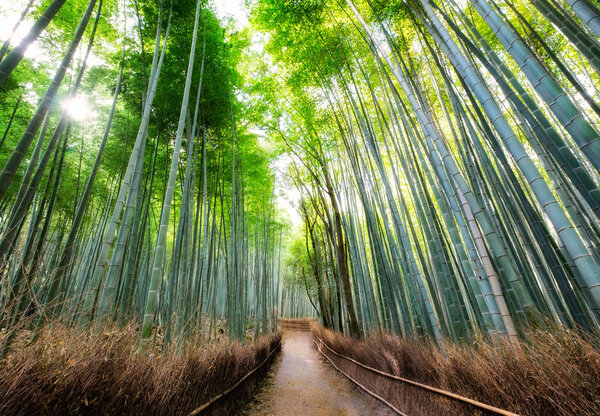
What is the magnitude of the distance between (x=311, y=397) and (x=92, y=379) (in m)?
3.47

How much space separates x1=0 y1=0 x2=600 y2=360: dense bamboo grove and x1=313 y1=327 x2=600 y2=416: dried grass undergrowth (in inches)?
9.7

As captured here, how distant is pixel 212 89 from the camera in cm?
420

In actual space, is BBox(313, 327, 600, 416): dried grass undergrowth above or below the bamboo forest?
below

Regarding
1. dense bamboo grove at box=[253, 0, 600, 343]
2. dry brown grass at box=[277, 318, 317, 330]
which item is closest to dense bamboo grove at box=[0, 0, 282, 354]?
dense bamboo grove at box=[253, 0, 600, 343]

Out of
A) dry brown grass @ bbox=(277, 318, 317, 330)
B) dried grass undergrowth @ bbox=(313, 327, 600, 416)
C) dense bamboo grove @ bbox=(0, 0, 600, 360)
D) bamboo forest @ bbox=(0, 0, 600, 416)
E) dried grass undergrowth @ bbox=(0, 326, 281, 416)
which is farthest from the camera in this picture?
dry brown grass @ bbox=(277, 318, 317, 330)

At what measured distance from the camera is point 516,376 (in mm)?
1360

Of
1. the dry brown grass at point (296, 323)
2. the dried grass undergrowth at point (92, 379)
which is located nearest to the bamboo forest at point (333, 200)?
the dried grass undergrowth at point (92, 379)

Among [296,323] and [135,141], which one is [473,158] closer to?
[135,141]

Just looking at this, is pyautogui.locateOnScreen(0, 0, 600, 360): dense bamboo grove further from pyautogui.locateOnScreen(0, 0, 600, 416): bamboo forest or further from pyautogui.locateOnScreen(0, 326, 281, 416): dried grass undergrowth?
pyautogui.locateOnScreen(0, 326, 281, 416): dried grass undergrowth

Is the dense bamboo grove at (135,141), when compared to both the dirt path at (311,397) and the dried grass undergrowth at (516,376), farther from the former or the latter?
the dried grass undergrowth at (516,376)

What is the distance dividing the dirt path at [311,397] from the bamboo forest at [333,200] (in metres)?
0.04

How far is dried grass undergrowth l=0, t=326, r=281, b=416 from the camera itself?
32.9 inches

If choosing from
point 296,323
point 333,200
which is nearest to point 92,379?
point 333,200

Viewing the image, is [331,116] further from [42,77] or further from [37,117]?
[42,77]
